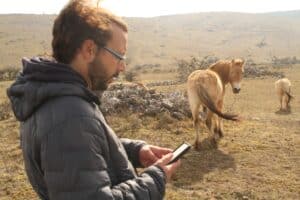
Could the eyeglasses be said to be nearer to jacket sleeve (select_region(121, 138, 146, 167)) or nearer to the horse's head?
jacket sleeve (select_region(121, 138, 146, 167))

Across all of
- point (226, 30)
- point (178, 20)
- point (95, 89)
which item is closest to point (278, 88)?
point (95, 89)

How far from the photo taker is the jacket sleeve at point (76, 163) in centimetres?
172

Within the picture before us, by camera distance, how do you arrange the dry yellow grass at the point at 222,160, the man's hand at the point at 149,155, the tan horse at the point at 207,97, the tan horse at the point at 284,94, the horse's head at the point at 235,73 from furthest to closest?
the tan horse at the point at 284,94 < the horse's head at the point at 235,73 < the tan horse at the point at 207,97 < the dry yellow grass at the point at 222,160 < the man's hand at the point at 149,155

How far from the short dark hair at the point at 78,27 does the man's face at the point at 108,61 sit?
1.5 inches

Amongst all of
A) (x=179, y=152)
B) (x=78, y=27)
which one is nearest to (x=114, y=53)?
(x=78, y=27)

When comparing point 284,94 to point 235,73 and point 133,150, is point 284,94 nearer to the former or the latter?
point 235,73

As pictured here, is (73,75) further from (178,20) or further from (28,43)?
(178,20)

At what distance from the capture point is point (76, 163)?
5.66 feet

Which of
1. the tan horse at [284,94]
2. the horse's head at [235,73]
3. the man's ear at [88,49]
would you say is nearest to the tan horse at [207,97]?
the horse's head at [235,73]

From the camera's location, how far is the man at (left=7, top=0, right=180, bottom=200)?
5.68ft

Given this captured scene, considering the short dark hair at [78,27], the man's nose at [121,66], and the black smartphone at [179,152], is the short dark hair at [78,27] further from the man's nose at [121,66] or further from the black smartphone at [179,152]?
the black smartphone at [179,152]

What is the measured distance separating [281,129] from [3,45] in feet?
214

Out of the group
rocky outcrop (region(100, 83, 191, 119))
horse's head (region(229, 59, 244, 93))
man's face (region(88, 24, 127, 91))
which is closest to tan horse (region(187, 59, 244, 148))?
horse's head (region(229, 59, 244, 93))

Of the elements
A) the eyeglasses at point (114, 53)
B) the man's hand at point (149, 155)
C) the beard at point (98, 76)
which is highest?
the eyeglasses at point (114, 53)
